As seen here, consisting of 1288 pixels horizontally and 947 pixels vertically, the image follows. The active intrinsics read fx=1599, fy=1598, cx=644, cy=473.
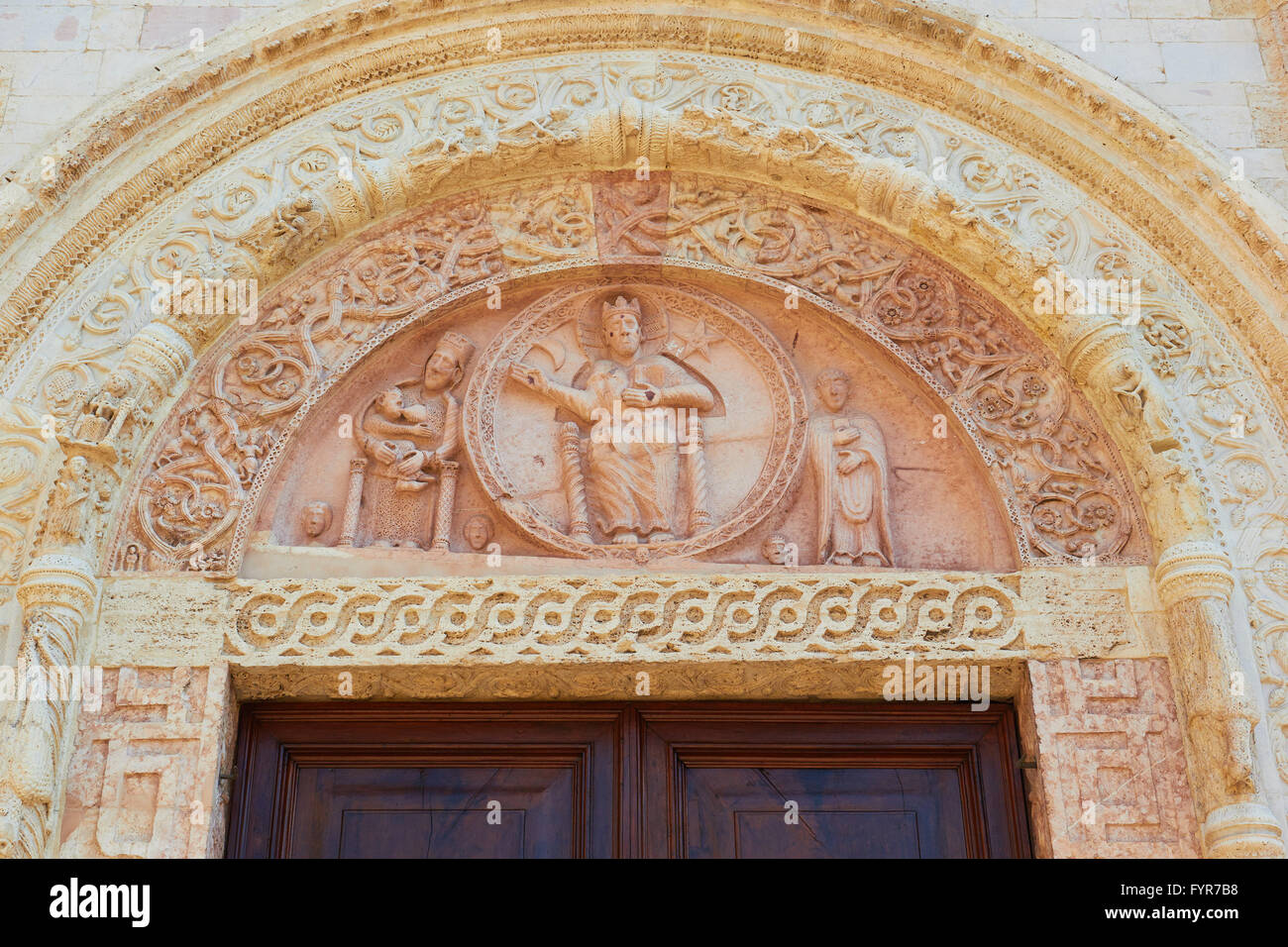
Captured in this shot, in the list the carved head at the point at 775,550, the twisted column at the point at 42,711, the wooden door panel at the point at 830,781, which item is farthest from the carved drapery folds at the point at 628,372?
the wooden door panel at the point at 830,781

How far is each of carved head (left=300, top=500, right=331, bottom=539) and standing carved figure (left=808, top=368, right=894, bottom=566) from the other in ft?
6.69

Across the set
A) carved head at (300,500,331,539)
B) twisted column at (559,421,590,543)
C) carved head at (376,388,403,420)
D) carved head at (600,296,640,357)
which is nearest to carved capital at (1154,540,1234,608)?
twisted column at (559,421,590,543)

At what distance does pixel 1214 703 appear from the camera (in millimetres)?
5711

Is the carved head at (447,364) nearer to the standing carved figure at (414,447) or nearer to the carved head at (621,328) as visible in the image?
the standing carved figure at (414,447)

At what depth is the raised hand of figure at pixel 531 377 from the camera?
696 centimetres

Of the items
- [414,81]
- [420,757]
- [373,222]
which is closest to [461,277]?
[373,222]

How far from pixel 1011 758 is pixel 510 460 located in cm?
240

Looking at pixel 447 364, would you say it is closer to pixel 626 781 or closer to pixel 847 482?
pixel 847 482

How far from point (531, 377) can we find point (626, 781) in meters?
1.85

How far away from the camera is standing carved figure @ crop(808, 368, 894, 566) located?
256 inches

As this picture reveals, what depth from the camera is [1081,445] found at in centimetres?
658

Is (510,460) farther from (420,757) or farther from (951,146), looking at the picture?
(951,146)

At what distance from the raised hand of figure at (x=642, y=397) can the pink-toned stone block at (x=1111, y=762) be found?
195cm

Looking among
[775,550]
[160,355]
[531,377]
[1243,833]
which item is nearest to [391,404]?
[531,377]
